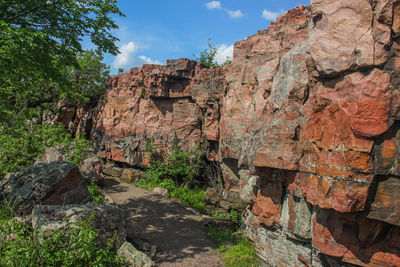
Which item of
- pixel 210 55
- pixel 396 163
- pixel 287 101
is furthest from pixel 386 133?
pixel 210 55

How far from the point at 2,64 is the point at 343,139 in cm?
650

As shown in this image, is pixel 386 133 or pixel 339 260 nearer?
pixel 386 133

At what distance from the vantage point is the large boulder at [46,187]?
6.18 meters

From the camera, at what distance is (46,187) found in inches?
250

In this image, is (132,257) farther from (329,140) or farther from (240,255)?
(329,140)

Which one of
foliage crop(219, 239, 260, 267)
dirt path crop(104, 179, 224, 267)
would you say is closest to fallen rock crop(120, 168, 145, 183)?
dirt path crop(104, 179, 224, 267)

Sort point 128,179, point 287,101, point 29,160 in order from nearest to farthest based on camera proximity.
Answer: point 287,101, point 29,160, point 128,179

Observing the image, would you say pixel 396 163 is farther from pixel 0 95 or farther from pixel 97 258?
pixel 0 95

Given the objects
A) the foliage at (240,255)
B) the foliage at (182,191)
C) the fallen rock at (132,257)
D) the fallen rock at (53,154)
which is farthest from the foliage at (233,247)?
the fallen rock at (53,154)

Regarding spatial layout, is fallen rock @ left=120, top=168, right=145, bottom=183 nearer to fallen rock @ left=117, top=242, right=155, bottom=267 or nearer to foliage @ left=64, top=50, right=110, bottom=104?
foliage @ left=64, top=50, right=110, bottom=104

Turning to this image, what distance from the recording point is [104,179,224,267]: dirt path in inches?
236

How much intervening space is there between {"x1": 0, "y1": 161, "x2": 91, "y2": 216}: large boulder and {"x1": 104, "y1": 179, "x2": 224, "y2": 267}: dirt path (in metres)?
1.80

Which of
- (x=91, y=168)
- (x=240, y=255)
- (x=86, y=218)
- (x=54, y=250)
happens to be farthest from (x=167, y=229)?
(x=91, y=168)

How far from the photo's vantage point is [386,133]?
3.14 m
